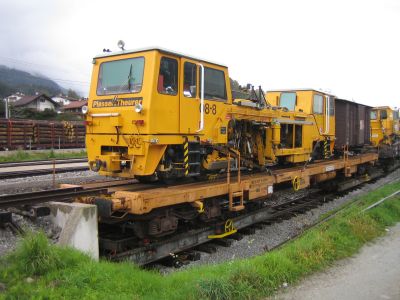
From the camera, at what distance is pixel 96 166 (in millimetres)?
7652

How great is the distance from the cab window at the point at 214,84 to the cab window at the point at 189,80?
37 cm

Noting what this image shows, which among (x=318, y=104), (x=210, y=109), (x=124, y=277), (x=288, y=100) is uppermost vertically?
(x=288, y=100)

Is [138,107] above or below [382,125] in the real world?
below

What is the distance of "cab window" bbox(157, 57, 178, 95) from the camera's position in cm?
738

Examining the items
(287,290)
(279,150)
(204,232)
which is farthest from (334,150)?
(287,290)

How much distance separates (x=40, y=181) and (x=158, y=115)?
696 centimetres

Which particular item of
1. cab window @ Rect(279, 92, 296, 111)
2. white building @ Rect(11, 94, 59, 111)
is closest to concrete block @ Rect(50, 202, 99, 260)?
cab window @ Rect(279, 92, 296, 111)

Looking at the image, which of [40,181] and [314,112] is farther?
[314,112]

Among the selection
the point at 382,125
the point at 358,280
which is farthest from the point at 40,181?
the point at 382,125

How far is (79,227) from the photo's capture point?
584cm

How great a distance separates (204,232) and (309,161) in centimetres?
663

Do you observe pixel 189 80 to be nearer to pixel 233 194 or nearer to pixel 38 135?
pixel 233 194

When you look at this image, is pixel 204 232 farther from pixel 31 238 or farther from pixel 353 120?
pixel 353 120

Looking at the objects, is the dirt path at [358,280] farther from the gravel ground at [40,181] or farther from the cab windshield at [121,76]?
the gravel ground at [40,181]
